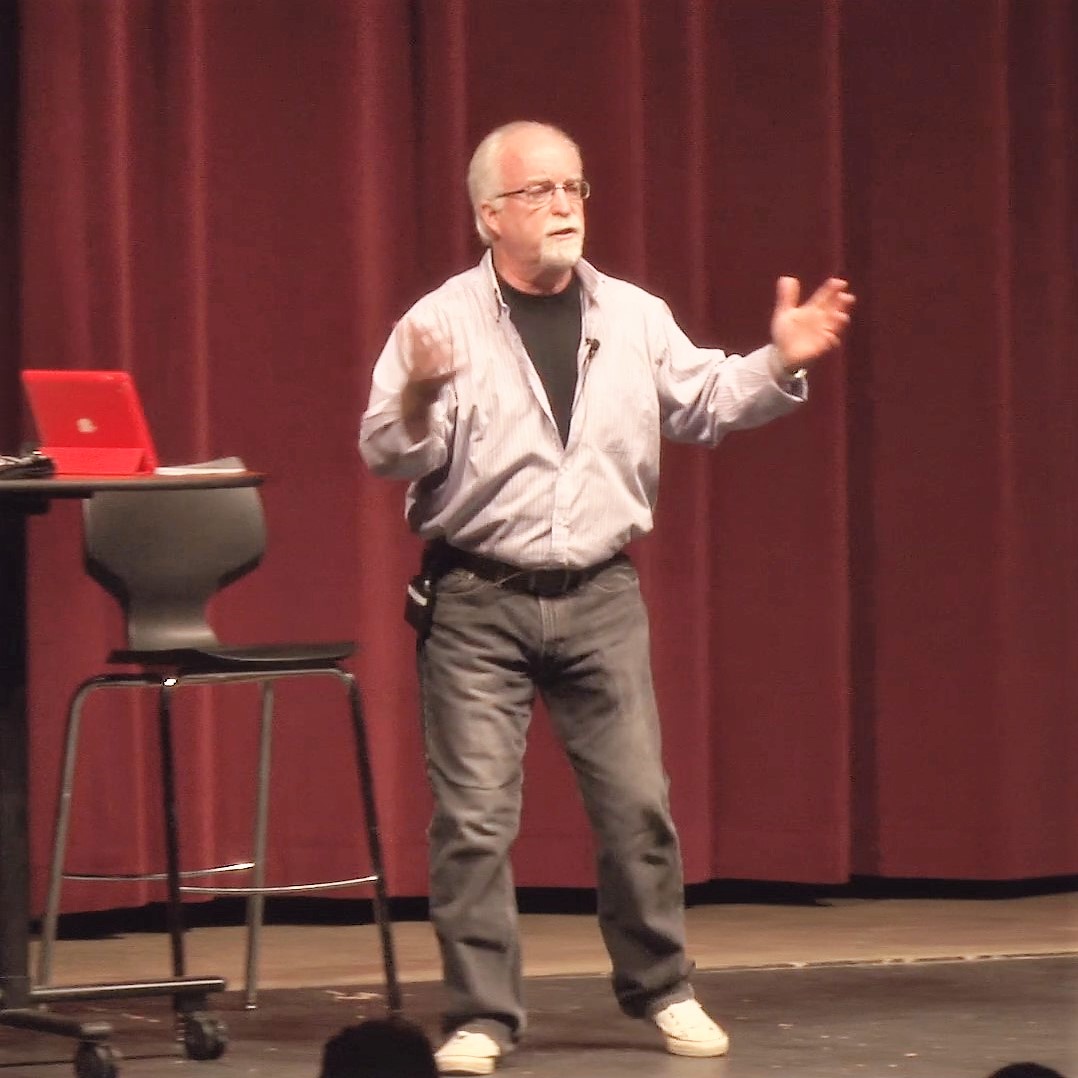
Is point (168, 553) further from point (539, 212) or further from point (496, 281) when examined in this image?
point (539, 212)

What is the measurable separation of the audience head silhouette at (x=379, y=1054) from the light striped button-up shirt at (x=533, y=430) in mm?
1426

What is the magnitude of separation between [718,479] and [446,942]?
1.80 meters

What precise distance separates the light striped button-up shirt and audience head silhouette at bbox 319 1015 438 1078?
1.43m

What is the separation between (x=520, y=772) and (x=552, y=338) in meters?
0.64

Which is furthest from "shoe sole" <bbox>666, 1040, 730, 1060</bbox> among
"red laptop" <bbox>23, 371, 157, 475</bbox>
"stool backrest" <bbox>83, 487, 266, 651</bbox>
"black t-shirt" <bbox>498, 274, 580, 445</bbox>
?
"red laptop" <bbox>23, 371, 157, 475</bbox>

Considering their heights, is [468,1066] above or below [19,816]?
below

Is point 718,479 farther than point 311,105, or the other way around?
point 718,479

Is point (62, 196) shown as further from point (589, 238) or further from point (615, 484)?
point (615, 484)

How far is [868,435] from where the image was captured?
4.79 m

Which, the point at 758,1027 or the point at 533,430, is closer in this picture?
the point at 533,430

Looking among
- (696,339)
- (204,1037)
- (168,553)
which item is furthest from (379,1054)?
(696,339)

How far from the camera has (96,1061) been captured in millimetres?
2922

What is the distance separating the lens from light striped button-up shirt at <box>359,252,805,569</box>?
3154mm

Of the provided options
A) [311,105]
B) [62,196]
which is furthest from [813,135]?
[62,196]
